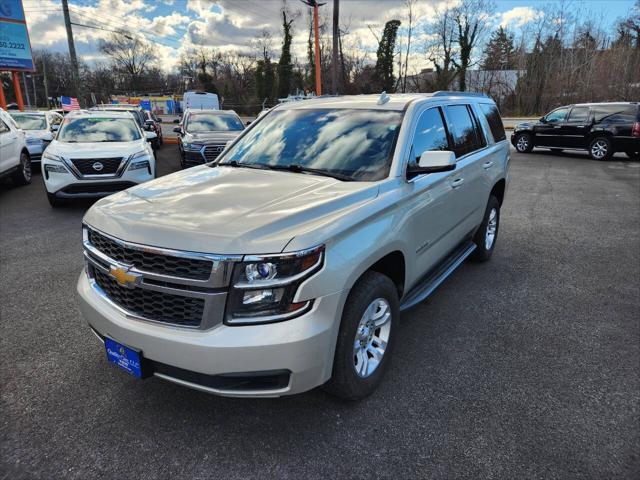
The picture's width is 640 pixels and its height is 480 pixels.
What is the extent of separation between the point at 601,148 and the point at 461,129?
13637 millimetres

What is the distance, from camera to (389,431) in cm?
261

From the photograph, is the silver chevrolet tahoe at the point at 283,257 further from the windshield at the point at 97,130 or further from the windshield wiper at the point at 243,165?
the windshield at the point at 97,130

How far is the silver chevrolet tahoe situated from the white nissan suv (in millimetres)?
5058

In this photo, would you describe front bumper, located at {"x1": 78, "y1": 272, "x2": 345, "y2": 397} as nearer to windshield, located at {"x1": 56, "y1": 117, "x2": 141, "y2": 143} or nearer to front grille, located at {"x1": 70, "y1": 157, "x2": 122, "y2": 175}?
front grille, located at {"x1": 70, "y1": 157, "x2": 122, "y2": 175}

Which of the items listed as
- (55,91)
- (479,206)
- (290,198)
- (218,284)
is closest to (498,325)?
(479,206)

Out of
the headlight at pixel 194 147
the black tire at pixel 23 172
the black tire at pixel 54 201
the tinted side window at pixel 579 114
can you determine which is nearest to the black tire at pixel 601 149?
the tinted side window at pixel 579 114

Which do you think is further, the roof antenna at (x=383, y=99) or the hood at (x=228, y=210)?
the roof antenna at (x=383, y=99)

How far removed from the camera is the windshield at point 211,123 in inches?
484

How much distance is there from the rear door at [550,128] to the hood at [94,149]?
14.3 meters

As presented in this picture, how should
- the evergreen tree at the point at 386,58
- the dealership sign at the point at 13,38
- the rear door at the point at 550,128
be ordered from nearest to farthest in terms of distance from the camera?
the rear door at the point at 550,128, the dealership sign at the point at 13,38, the evergreen tree at the point at 386,58

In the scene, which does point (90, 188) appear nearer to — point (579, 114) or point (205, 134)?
point (205, 134)

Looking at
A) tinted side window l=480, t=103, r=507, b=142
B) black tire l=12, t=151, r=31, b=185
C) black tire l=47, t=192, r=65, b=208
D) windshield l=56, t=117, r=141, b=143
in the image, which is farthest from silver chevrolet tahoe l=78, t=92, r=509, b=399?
black tire l=12, t=151, r=31, b=185

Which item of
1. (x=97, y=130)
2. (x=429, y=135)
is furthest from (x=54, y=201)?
(x=429, y=135)

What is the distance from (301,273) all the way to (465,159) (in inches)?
108
